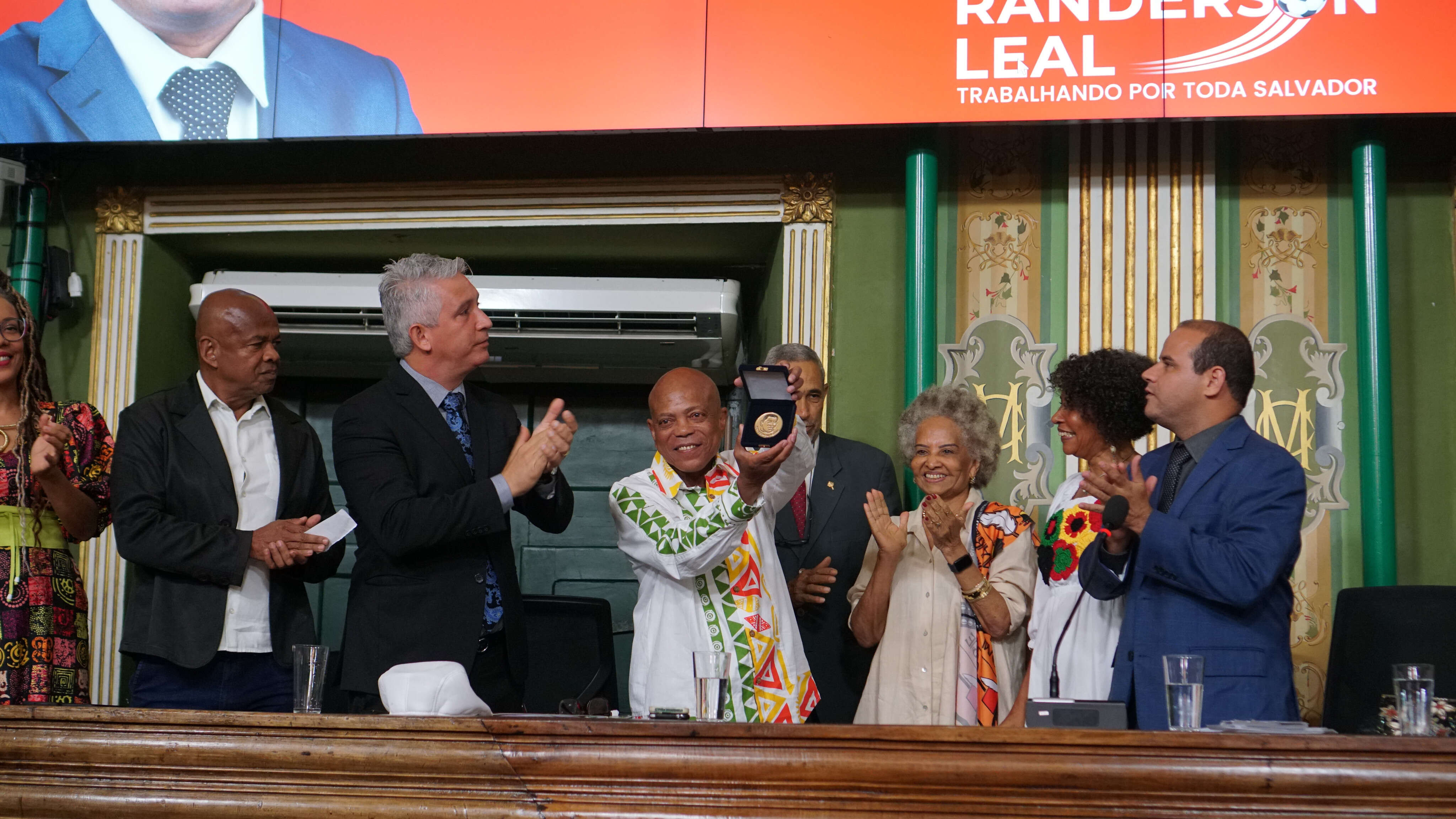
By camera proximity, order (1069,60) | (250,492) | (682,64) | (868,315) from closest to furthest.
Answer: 1. (250,492)
2. (1069,60)
3. (682,64)
4. (868,315)

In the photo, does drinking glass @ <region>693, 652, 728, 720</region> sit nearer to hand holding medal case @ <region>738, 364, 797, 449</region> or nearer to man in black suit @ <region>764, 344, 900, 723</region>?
hand holding medal case @ <region>738, 364, 797, 449</region>

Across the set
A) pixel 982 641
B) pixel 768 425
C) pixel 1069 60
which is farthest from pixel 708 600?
pixel 1069 60

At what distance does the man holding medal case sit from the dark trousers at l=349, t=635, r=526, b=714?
0.73 feet

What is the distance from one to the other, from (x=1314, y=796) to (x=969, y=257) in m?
2.67

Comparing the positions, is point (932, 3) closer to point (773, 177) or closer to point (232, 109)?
point (773, 177)

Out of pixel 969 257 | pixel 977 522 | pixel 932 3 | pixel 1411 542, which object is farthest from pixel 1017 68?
pixel 1411 542

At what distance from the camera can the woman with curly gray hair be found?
2.63 meters

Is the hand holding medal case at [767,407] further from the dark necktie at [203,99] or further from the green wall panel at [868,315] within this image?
the dark necktie at [203,99]

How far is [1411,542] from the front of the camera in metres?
3.58

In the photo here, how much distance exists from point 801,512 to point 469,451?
3.26 ft

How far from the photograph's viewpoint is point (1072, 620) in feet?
8.24

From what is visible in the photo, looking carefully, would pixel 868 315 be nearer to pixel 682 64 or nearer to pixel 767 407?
pixel 682 64

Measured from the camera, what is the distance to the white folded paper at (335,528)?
235 centimetres

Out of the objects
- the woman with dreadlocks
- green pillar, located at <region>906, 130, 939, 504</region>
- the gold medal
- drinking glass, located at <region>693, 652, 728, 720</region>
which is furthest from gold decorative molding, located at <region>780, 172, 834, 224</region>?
drinking glass, located at <region>693, 652, 728, 720</region>
